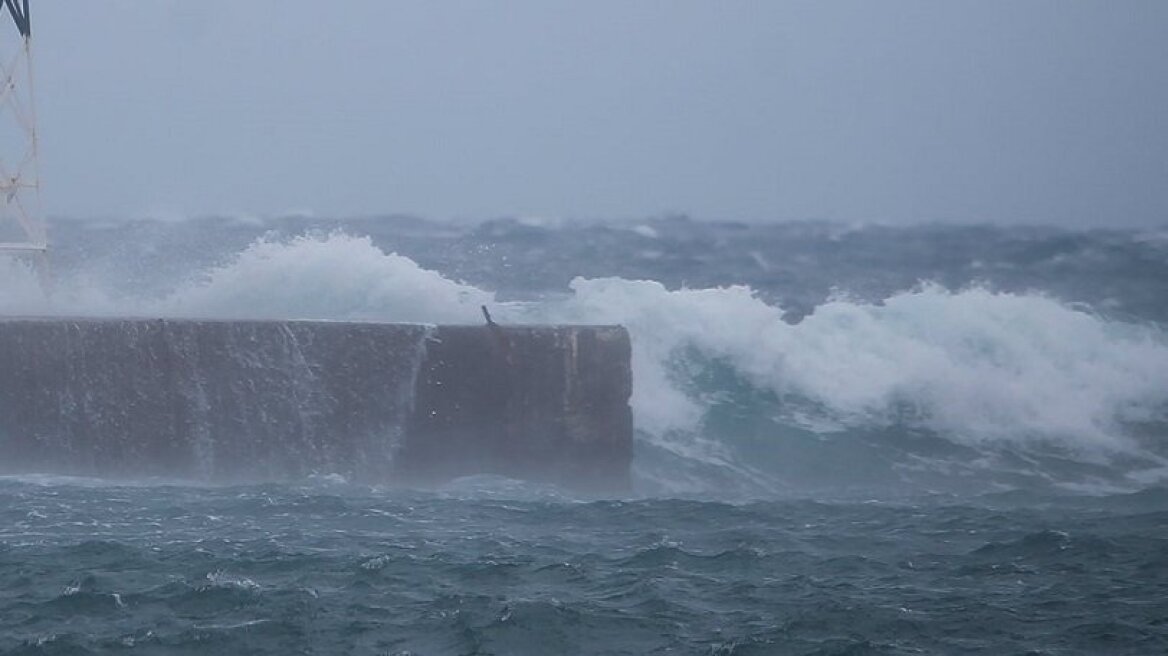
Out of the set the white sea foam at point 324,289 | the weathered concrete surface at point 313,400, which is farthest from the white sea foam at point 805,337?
the weathered concrete surface at point 313,400

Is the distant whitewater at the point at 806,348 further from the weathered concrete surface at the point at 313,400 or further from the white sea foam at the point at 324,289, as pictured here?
the weathered concrete surface at the point at 313,400

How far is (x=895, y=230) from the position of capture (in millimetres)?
25000

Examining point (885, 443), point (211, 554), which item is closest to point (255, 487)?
point (211, 554)

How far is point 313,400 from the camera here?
1027cm

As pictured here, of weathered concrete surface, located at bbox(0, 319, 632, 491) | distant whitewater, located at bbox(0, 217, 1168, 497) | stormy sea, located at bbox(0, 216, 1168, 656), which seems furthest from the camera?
distant whitewater, located at bbox(0, 217, 1168, 497)

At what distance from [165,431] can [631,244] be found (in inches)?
526

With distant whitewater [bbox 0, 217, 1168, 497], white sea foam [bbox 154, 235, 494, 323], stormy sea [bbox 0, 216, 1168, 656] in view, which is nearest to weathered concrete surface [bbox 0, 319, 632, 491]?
stormy sea [bbox 0, 216, 1168, 656]

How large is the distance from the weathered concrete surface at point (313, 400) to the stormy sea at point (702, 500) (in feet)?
0.88

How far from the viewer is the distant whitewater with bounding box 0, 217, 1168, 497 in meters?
11.7

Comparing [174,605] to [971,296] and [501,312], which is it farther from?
[971,296]

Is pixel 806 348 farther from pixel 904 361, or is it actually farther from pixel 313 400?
pixel 313 400

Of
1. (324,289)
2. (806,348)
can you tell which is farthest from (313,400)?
(806,348)

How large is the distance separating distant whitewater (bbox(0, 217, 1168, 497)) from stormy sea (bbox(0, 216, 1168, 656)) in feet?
0.12

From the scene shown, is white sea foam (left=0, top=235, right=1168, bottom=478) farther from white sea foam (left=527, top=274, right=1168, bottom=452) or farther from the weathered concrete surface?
the weathered concrete surface
